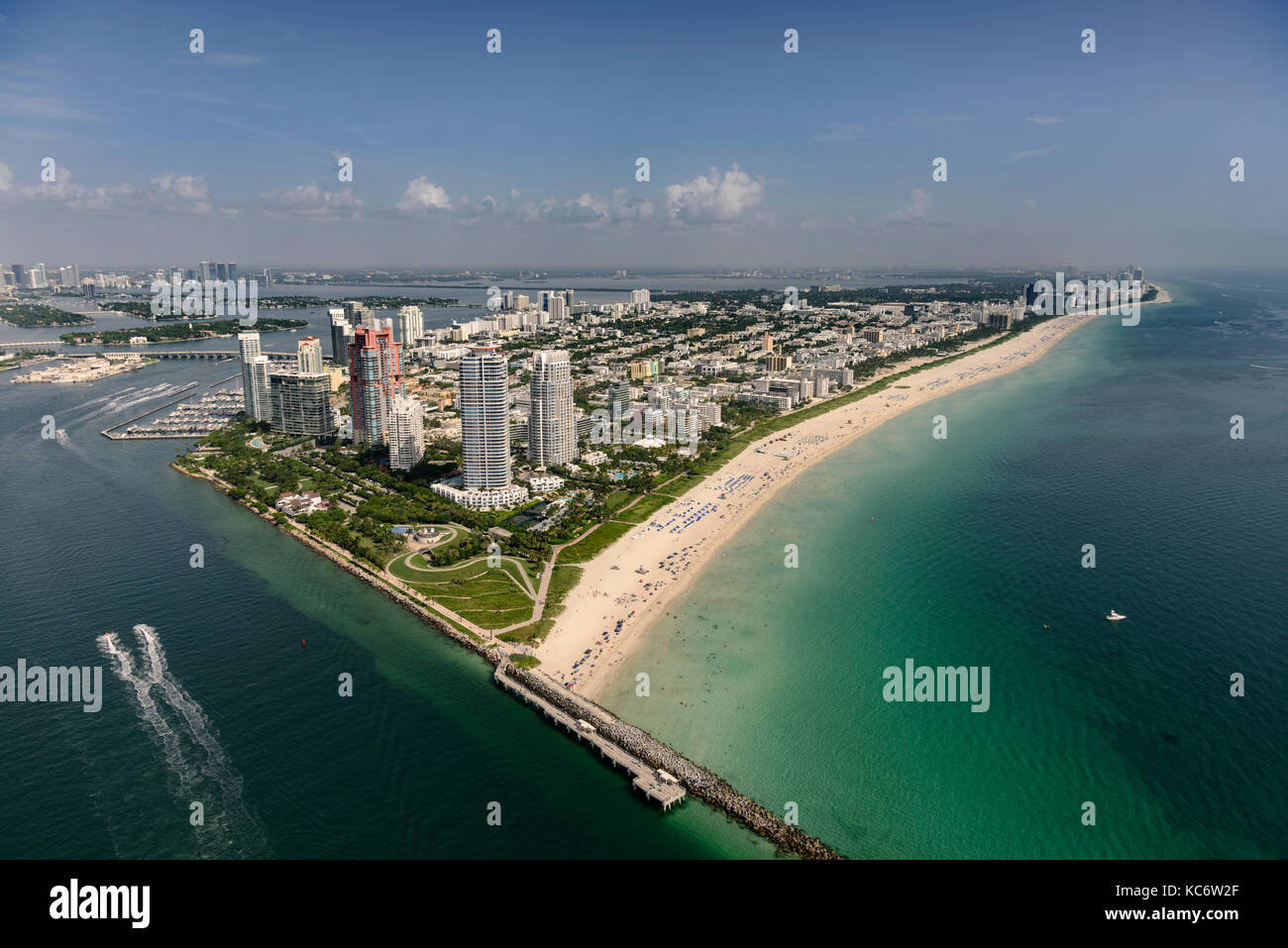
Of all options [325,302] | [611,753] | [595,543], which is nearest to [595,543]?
[595,543]

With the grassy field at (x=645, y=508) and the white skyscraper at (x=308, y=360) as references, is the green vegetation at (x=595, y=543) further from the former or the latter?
the white skyscraper at (x=308, y=360)

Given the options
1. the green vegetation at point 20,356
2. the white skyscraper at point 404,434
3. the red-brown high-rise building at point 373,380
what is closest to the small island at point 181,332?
the green vegetation at point 20,356

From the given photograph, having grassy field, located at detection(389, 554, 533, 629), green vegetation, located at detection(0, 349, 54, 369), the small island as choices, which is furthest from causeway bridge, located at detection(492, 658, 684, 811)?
the small island

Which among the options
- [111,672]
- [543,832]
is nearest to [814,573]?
[543,832]

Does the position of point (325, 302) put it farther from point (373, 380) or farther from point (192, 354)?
point (373, 380)

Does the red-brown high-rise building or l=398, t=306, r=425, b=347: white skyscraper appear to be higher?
l=398, t=306, r=425, b=347: white skyscraper

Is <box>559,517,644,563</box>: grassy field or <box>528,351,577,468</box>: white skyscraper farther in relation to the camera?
<box>528,351,577,468</box>: white skyscraper

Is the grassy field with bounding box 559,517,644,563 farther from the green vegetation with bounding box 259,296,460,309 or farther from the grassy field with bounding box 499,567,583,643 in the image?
the green vegetation with bounding box 259,296,460,309
